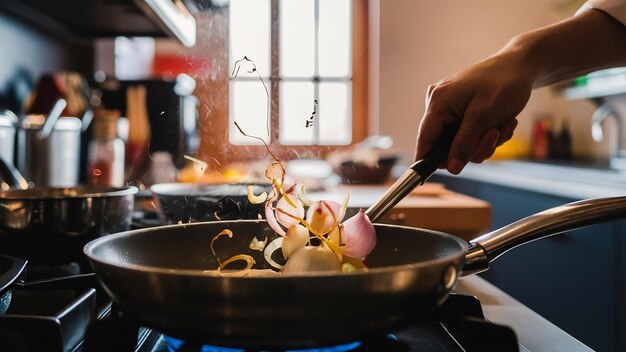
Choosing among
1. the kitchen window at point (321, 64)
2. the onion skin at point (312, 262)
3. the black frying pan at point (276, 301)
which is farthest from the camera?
the kitchen window at point (321, 64)

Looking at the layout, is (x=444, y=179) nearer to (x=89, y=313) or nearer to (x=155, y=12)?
(x=155, y=12)

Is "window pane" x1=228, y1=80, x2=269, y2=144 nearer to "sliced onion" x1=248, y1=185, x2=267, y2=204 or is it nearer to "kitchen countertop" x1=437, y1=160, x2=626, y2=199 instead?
"sliced onion" x1=248, y1=185, x2=267, y2=204

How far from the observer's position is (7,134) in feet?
4.17

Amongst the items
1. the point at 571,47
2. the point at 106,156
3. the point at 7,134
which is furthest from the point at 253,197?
the point at 106,156

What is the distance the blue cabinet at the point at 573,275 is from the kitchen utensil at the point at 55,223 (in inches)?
A: 44.7

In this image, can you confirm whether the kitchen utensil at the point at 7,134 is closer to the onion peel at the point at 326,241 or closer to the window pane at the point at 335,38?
the onion peel at the point at 326,241

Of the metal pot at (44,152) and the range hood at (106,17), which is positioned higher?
the range hood at (106,17)

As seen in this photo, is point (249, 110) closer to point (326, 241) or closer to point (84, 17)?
point (326, 241)

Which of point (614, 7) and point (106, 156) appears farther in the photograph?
point (106, 156)

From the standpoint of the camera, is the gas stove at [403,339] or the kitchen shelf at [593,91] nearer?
the gas stove at [403,339]

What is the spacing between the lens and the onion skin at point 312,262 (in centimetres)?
46

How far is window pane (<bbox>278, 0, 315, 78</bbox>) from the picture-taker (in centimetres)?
406

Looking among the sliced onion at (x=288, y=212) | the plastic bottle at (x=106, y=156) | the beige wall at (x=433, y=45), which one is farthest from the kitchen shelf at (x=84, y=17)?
the beige wall at (x=433, y=45)

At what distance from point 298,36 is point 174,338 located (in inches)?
154
